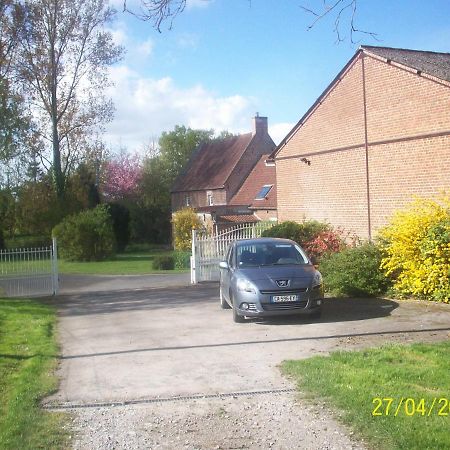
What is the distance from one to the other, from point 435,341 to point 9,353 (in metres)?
6.14

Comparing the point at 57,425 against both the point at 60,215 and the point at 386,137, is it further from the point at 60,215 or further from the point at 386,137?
the point at 60,215

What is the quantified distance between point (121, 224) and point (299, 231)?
30.4m

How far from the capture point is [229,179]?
47.3m

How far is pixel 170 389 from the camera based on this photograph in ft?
22.1

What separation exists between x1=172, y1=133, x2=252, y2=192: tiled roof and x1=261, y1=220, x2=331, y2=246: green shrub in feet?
88.8

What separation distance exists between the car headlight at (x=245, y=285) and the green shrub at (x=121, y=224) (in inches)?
1461

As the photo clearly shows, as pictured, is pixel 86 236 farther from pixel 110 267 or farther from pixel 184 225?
pixel 184 225

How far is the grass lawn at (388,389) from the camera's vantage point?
196 inches

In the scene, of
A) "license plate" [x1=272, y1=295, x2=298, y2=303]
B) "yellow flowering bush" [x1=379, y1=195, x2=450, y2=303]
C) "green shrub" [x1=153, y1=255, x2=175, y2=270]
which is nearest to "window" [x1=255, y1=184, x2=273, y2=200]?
"green shrub" [x1=153, y1=255, x2=175, y2=270]

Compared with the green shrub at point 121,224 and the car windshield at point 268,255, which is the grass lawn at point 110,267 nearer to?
the green shrub at point 121,224

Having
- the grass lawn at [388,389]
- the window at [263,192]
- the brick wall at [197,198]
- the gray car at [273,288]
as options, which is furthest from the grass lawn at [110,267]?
the grass lawn at [388,389]

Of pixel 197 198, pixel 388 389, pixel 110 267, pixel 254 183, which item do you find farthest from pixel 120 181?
pixel 388 389

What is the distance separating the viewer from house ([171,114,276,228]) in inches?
1651

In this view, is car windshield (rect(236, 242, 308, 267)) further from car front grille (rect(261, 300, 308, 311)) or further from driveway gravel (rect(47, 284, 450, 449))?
car front grille (rect(261, 300, 308, 311))
